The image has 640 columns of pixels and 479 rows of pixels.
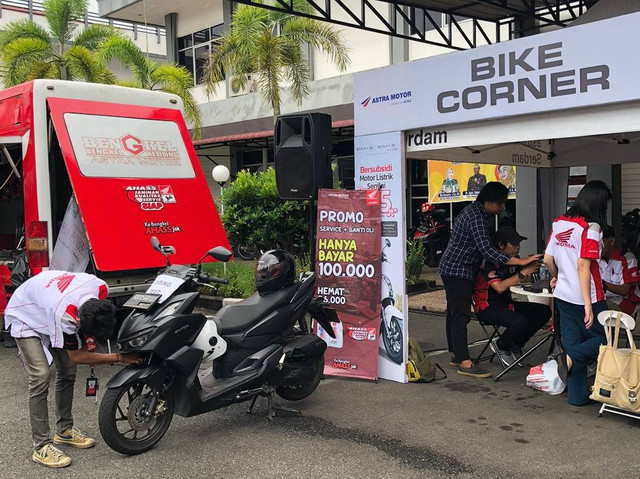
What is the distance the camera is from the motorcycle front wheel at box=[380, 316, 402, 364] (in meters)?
6.16

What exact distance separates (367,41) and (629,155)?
9600 millimetres

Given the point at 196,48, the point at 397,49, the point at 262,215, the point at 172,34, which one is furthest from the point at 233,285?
the point at 172,34

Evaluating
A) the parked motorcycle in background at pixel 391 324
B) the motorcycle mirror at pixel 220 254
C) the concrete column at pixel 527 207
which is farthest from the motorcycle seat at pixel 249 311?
the concrete column at pixel 527 207

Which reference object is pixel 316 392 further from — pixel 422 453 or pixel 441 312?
pixel 441 312

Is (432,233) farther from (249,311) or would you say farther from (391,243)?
(249,311)

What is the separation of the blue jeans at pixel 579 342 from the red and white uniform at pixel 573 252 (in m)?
0.09

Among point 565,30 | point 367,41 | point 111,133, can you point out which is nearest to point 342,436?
point 565,30

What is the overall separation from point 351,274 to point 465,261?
1.08 meters

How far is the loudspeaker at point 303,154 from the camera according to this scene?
6508mm

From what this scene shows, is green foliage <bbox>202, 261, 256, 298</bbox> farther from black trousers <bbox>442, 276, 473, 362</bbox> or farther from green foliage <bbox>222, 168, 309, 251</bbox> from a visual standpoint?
black trousers <bbox>442, 276, 473, 362</bbox>

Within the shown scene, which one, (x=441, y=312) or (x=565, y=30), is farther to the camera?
(x=441, y=312)

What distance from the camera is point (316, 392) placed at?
19.6 feet

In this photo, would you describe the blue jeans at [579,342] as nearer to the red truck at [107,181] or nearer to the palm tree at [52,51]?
the red truck at [107,181]

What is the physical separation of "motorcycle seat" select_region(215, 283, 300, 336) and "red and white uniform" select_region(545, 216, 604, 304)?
7.02 feet
